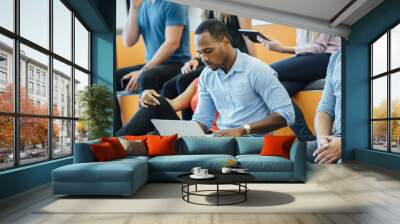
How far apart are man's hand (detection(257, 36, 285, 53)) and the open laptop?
2.41 m

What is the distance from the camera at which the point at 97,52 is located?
9086 millimetres

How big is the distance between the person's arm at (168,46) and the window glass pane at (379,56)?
4.54 meters

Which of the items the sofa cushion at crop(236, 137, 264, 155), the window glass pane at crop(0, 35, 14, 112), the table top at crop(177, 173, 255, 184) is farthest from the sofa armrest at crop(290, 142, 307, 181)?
the window glass pane at crop(0, 35, 14, 112)

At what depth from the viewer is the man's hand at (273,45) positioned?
879cm

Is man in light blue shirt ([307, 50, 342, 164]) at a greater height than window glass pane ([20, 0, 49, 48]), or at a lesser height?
lesser

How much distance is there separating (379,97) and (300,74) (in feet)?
6.15

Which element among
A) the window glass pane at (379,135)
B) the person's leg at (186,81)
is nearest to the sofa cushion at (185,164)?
the person's leg at (186,81)

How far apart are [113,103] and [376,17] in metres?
6.06

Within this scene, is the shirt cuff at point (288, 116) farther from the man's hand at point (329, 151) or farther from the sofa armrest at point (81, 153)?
the sofa armrest at point (81, 153)

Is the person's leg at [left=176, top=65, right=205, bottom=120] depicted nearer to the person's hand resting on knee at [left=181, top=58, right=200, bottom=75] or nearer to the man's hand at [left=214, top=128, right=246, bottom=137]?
the person's hand resting on knee at [left=181, top=58, right=200, bottom=75]

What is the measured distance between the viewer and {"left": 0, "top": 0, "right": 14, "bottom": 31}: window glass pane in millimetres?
5090

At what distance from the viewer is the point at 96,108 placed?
27.5ft

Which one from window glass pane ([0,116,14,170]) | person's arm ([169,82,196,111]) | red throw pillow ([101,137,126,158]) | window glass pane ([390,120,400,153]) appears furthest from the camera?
person's arm ([169,82,196,111])

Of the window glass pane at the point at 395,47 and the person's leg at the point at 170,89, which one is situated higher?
the window glass pane at the point at 395,47
